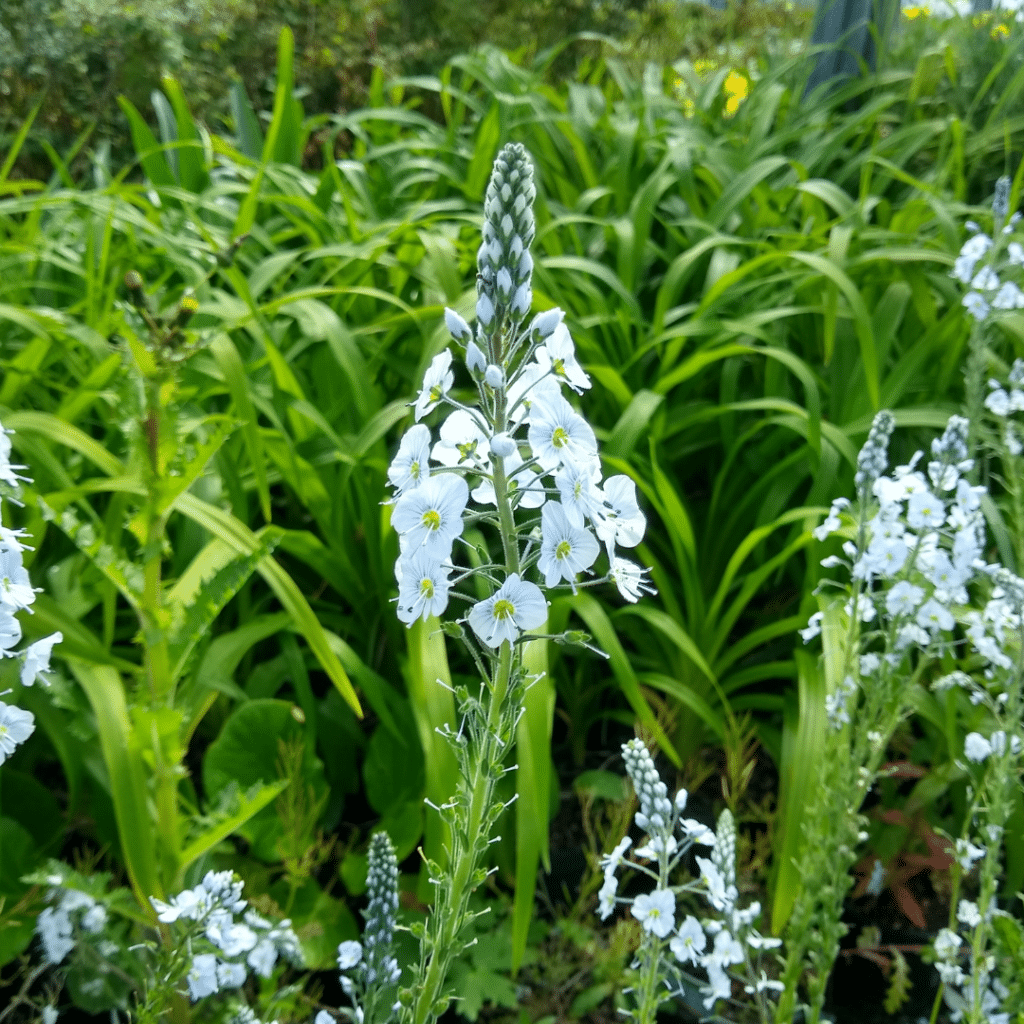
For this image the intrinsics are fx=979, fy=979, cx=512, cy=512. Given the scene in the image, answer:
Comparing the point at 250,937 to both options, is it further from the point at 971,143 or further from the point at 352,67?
the point at 352,67

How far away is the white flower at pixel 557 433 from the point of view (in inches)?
40.1

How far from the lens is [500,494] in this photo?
1.05 m

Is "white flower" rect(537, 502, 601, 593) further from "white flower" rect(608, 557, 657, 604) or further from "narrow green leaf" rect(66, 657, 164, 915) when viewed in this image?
"narrow green leaf" rect(66, 657, 164, 915)

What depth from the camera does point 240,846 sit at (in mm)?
2432

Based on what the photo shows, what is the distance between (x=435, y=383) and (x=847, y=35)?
4791 millimetres

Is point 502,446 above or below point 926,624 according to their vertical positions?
above

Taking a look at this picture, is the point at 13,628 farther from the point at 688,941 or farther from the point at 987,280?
the point at 987,280

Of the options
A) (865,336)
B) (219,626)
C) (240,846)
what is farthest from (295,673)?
(865,336)

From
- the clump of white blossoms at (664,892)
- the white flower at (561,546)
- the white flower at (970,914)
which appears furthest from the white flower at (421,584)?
the white flower at (970,914)

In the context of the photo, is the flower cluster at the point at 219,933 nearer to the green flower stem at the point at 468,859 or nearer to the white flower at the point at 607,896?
the green flower stem at the point at 468,859

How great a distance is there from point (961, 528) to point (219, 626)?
176 centimetres

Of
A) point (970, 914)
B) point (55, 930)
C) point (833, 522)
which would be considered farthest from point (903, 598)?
point (55, 930)

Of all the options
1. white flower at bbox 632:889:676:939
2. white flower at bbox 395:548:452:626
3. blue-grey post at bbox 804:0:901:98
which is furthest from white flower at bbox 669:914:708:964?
blue-grey post at bbox 804:0:901:98

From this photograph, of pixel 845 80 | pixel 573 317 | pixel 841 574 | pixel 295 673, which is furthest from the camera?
pixel 845 80
